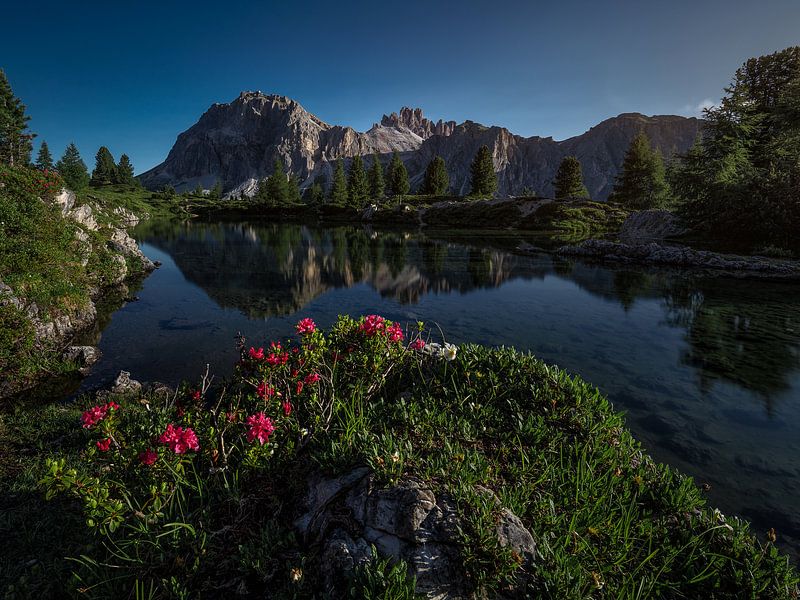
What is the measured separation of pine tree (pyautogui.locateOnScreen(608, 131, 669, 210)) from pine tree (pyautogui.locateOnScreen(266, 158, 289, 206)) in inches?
4066

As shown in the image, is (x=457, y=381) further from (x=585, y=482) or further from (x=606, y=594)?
(x=606, y=594)

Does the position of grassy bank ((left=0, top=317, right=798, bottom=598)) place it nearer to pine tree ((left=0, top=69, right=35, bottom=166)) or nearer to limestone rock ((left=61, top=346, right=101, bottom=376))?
limestone rock ((left=61, top=346, right=101, bottom=376))

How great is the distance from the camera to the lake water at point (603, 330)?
25.6 feet

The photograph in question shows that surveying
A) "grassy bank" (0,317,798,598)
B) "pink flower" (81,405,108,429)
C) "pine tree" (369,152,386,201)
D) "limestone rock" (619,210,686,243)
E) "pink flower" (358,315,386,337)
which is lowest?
"grassy bank" (0,317,798,598)

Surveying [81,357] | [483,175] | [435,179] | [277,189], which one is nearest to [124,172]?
[277,189]

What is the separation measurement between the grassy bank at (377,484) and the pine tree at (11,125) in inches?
3954

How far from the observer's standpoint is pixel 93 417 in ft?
14.4

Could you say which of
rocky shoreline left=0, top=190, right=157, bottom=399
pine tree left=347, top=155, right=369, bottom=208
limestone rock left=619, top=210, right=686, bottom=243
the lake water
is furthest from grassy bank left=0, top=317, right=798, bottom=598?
pine tree left=347, top=155, right=369, bottom=208

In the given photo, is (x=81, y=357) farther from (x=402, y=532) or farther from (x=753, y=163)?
(x=753, y=163)

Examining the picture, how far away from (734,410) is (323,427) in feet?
34.7

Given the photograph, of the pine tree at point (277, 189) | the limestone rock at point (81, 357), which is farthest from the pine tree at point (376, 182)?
the limestone rock at point (81, 357)

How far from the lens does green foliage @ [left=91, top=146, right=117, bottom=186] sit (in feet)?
496

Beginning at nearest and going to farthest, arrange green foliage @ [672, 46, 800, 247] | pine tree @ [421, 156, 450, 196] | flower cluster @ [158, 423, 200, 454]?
flower cluster @ [158, 423, 200, 454], green foliage @ [672, 46, 800, 247], pine tree @ [421, 156, 450, 196]

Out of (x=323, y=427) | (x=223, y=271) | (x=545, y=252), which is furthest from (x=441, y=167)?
(x=323, y=427)
